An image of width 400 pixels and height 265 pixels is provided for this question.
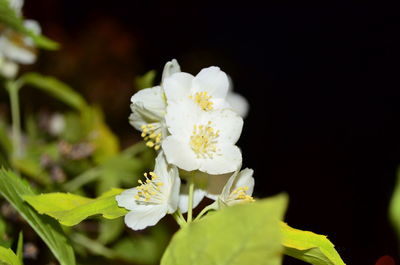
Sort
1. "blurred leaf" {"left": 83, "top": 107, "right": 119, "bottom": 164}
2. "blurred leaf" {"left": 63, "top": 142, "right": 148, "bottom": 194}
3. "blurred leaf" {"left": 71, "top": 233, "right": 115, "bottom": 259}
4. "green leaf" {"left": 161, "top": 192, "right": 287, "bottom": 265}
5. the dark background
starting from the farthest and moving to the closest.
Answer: the dark background < "blurred leaf" {"left": 83, "top": 107, "right": 119, "bottom": 164} < "blurred leaf" {"left": 63, "top": 142, "right": 148, "bottom": 194} < "blurred leaf" {"left": 71, "top": 233, "right": 115, "bottom": 259} < "green leaf" {"left": 161, "top": 192, "right": 287, "bottom": 265}

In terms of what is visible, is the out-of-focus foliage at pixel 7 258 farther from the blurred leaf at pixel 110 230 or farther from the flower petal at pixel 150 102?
the blurred leaf at pixel 110 230

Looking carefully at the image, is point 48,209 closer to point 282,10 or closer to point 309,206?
point 309,206

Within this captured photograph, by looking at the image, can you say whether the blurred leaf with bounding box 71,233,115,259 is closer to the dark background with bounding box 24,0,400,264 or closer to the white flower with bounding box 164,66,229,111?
the white flower with bounding box 164,66,229,111

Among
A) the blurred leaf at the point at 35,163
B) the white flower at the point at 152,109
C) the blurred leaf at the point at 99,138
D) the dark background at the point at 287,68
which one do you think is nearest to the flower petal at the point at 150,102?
the white flower at the point at 152,109

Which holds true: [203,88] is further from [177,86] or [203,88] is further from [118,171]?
[118,171]

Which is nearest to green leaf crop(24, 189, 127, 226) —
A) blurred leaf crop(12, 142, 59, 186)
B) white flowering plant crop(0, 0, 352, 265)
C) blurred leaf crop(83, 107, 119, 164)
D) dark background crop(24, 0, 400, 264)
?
white flowering plant crop(0, 0, 352, 265)

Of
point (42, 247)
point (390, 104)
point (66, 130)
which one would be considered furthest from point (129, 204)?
point (390, 104)
